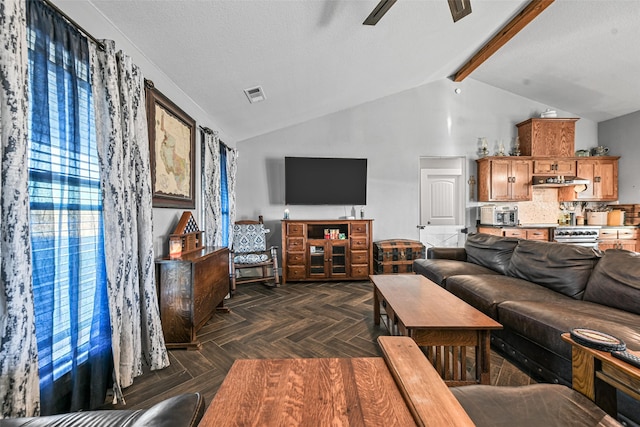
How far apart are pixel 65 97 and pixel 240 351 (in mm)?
1968

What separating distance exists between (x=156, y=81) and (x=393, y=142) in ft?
A: 12.7

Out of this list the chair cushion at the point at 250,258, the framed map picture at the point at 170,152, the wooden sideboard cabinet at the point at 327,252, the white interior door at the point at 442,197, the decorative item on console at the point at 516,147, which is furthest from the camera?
the white interior door at the point at 442,197

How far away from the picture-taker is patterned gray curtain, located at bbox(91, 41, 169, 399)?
60.0 inches

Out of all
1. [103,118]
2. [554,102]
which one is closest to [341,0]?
[103,118]

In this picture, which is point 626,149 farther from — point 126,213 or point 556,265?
point 126,213

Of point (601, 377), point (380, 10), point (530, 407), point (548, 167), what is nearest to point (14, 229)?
point (530, 407)

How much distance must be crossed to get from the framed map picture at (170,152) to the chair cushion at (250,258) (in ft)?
3.53

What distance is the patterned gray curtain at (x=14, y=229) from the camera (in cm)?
98

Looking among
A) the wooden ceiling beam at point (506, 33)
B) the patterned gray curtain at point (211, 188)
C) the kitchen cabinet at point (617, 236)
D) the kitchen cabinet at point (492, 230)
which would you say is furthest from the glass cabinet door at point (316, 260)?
the kitchen cabinet at point (617, 236)

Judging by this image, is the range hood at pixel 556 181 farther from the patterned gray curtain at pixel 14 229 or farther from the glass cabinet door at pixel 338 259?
the patterned gray curtain at pixel 14 229

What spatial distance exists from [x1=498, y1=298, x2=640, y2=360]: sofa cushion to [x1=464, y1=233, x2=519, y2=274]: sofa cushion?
921mm

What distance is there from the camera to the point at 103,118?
5.03ft

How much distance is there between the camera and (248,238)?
4074mm

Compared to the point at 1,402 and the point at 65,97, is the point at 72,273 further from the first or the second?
the point at 65,97
